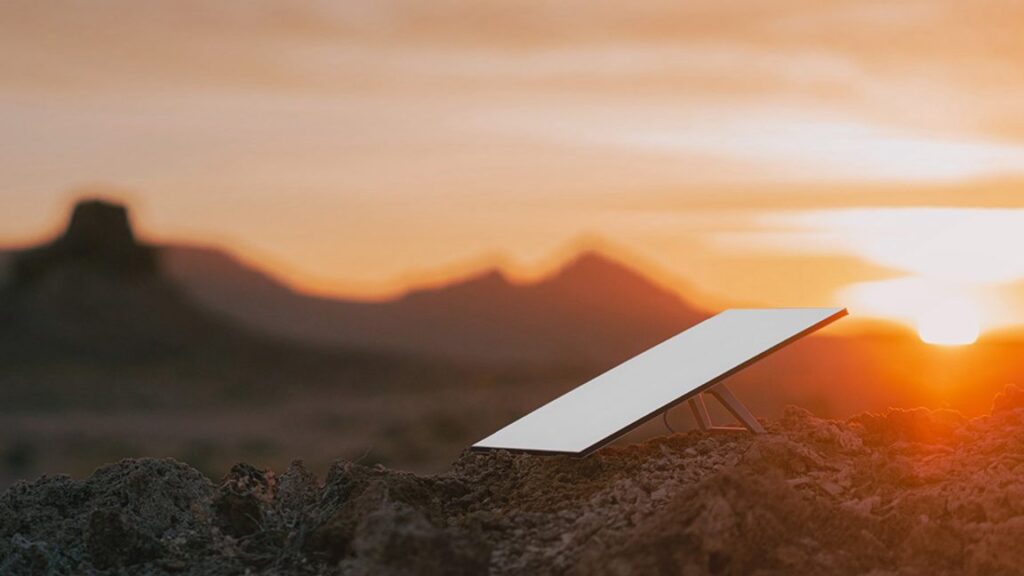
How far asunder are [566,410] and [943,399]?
2920 mm

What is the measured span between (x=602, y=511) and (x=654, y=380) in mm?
1414

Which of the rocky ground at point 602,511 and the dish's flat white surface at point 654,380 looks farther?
the dish's flat white surface at point 654,380

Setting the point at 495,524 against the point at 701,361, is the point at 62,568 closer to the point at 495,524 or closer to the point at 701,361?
the point at 495,524

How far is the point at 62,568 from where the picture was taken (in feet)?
22.1

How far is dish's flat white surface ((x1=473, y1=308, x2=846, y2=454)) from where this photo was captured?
684 cm

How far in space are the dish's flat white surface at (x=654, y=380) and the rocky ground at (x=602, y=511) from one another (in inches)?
11.2

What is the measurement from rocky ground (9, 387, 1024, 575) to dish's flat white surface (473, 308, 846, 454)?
285 mm

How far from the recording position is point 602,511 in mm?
6379

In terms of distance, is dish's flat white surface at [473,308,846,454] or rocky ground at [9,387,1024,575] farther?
dish's flat white surface at [473,308,846,454]

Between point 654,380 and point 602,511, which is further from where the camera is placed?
point 654,380

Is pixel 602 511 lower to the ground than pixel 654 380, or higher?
lower

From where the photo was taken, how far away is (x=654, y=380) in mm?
7598

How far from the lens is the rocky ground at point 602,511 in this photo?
544cm

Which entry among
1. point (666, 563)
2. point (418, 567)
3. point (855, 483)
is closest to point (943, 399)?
point (855, 483)
